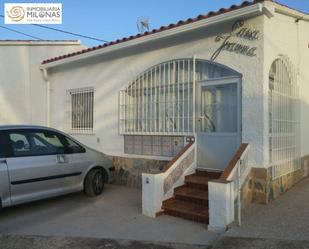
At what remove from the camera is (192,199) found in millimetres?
6898

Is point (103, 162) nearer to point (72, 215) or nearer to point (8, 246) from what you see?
point (72, 215)

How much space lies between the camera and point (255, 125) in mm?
7016

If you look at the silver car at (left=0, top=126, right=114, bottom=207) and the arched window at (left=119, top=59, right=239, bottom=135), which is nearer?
A: the silver car at (left=0, top=126, right=114, bottom=207)

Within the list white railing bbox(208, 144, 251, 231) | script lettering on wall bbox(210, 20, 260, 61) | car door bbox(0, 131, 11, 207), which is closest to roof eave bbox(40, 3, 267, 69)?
script lettering on wall bbox(210, 20, 260, 61)

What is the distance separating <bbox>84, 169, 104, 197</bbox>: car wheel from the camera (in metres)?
8.29

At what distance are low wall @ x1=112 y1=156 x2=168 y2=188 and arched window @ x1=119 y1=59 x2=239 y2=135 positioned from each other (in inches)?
27.8

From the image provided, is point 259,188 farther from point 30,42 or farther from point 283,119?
point 30,42

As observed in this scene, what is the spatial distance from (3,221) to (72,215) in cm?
120

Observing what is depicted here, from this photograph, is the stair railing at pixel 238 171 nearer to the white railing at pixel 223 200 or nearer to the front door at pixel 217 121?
the white railing at pixel 223 200

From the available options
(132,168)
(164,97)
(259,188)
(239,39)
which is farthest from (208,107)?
(132,168)

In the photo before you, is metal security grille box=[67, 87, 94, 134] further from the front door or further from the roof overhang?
the front door

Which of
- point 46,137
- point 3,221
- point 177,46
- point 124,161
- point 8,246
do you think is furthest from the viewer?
point 124,161

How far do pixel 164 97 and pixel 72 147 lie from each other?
2414 millimetres

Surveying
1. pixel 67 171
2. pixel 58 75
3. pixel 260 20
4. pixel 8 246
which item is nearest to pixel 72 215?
pixel 67 171
